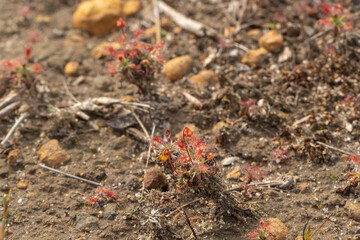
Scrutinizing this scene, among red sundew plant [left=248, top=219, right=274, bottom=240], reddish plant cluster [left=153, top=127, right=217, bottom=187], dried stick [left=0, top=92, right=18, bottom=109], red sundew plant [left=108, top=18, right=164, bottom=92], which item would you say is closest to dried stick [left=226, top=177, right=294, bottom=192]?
red sundew plant [left=248, top=219, right=274, bottom=240]

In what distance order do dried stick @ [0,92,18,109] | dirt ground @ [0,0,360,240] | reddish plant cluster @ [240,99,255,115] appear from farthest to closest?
1. dried stick @ [0,92,18,109]
2. reddish plant cluster @ [240,99,255,115]
3. dirt ground @ [0,0,360,240]

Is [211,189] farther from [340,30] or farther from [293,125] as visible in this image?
[340,30]

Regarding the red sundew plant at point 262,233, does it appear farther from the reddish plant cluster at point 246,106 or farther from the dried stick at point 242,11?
the dried stick at point 242,11

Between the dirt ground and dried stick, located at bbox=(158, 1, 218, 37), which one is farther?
dried stick, located at bbox=(158, 1, 218, 37)

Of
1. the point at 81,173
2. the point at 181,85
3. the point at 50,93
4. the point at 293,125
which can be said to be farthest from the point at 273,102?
the point at 50,93

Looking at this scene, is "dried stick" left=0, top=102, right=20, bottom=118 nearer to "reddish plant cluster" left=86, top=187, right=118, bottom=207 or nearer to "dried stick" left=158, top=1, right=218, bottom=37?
"reddish plant cluster" left=86, top=187, right=118, bottom=207

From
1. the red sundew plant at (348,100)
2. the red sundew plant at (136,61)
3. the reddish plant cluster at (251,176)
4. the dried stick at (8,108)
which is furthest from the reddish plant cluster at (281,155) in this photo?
the dried stick at (8,108)

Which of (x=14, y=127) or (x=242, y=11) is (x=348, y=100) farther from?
(x=14, y=127)

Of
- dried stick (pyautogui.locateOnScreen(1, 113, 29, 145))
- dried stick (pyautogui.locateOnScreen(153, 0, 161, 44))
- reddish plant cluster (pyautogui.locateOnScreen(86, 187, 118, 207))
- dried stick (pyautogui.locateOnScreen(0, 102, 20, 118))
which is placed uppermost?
dried stick (pyautogui.locateOnScreen(153, 0, 161, 44))
